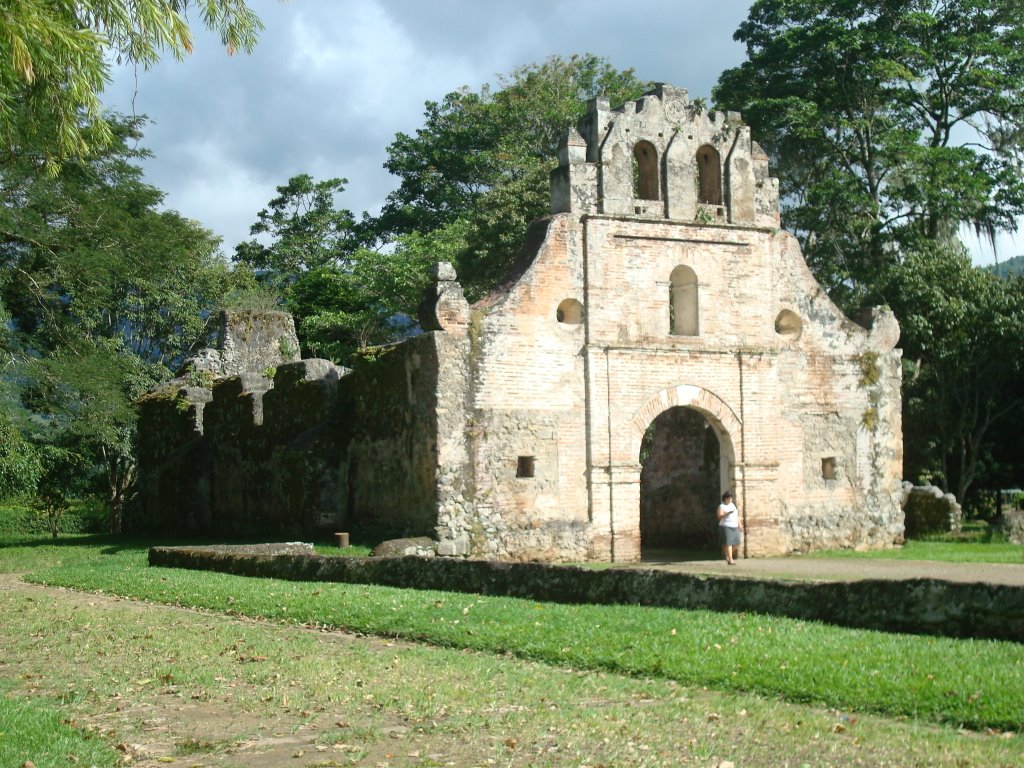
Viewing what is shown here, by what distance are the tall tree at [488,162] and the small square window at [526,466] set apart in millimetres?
14508

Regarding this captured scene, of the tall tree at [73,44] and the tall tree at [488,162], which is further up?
the tall tree at [488,162]

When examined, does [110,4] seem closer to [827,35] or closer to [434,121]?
[827,35]

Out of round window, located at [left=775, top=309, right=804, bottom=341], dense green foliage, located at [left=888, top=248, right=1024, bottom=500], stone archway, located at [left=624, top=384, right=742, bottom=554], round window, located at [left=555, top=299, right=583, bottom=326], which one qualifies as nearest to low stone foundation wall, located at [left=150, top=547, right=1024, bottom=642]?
stone archway, located at [left=624, top=384, right=742, bottom=554]

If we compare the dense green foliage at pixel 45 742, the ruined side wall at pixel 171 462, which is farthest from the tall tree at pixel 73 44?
the ruined side wall at pixel 171 462

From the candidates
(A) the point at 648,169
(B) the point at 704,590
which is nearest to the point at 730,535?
(A) the point at 648,169

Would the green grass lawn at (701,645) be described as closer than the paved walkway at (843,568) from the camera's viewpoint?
Yes

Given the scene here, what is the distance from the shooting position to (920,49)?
34.8m

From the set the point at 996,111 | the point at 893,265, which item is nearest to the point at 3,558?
the point at 893,265

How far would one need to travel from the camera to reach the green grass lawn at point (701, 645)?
7.64 metres

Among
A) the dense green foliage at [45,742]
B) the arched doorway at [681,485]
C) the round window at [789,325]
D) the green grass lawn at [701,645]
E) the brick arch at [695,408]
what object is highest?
the round window at [789,325]

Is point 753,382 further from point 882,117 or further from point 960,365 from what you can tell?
point 882,117

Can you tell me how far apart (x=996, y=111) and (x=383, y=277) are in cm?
1911

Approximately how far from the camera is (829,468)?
2270cm

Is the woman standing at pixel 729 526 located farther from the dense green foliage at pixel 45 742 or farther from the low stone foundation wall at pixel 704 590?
the dense green foliage at pixel 45 742
